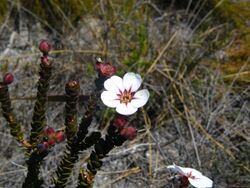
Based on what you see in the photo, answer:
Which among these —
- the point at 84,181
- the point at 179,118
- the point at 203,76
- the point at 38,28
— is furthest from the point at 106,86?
the point at 38,28

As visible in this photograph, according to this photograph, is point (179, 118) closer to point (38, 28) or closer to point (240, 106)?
point (240, 106)

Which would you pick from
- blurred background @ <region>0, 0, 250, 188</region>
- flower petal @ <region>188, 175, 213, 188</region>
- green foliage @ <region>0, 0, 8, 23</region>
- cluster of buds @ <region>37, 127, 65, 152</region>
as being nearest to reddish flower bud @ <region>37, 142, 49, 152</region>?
cluster of buds @ <region>37, 127, 65, 152</region>

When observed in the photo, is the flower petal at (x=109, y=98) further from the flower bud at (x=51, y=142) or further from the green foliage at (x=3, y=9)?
the green foliage at (x=3, y=9)

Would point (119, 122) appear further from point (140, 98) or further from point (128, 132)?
→ point (140, 98)

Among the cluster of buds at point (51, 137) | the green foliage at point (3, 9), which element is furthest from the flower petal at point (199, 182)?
the green foliage at point (3, 9)

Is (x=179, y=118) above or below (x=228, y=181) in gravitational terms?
above

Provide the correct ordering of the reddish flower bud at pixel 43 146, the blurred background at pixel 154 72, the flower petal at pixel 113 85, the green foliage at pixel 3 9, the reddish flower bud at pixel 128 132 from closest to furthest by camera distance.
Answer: the reddish flower bud at pixel 128 132
the reddish flower bud at pixel 43 146
the flower petal at pixel 113 85
the blurred background at pixel 154 72
the green foliage at pixel 3 9

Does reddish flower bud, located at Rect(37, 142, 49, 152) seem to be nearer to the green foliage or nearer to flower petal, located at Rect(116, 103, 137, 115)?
flower petal, located at Rect(116, 103, 137, 115)

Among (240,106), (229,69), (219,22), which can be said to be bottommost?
(240,106)
